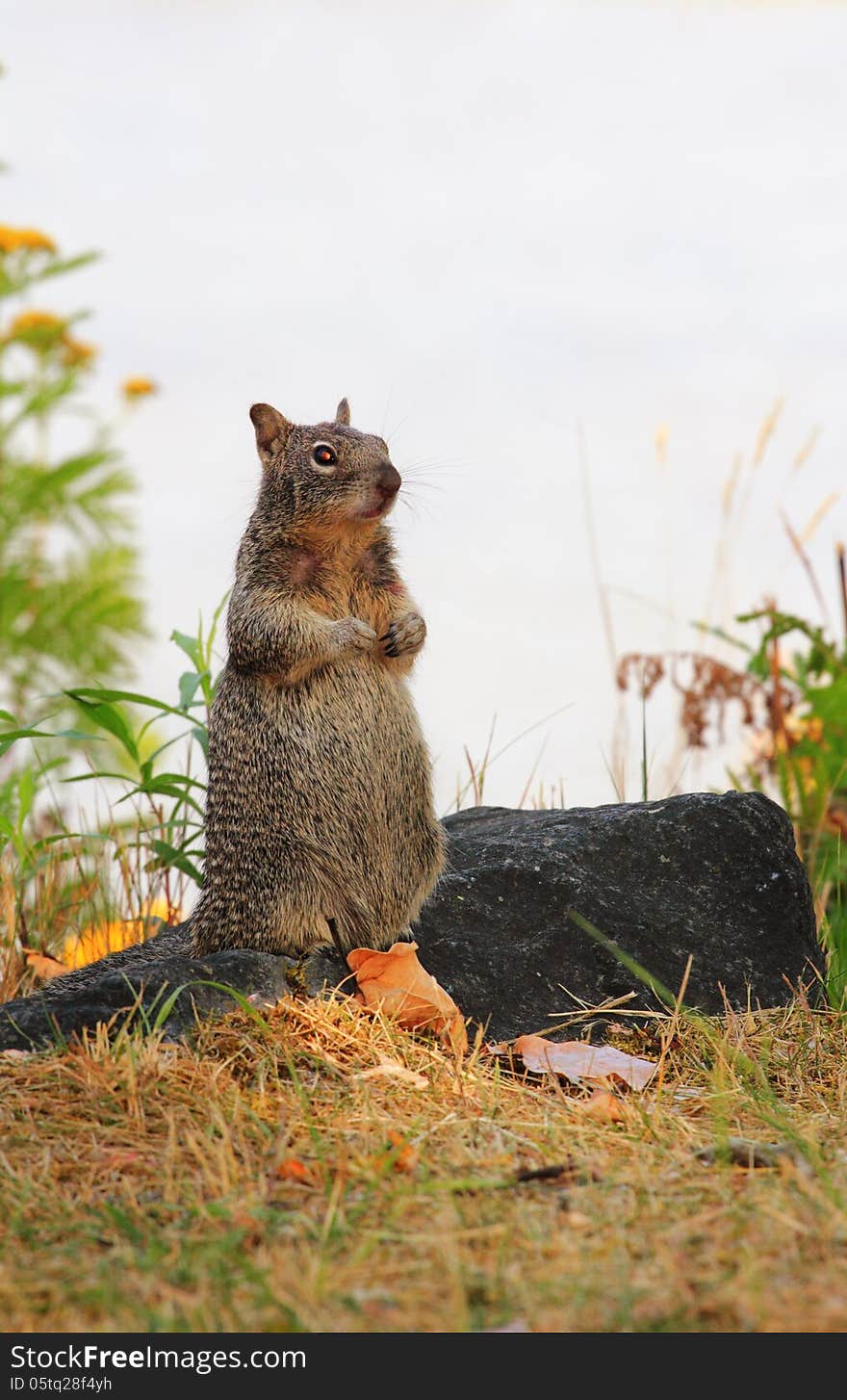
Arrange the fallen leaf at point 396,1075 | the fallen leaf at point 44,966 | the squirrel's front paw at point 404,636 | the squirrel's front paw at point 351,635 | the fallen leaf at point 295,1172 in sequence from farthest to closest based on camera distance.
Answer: the fallen leaf at point 44,966, the squirrel's front paw at point 404,636, the squirrel's front paw at point 351,635, the fallen leaf at point 396,1075, the fallen leaf at point 295,1172

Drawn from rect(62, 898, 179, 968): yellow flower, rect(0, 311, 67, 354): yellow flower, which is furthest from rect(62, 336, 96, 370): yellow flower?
rect(62, 898, 179, 968): yellow flower

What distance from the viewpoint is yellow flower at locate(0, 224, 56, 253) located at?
12.7 metres

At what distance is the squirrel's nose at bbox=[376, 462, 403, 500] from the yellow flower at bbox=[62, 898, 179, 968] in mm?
2381

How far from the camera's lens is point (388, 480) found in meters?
4.41

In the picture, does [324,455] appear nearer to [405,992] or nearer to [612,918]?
[405,992]

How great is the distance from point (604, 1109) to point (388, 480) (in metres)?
2.04

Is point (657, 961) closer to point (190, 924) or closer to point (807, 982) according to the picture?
point (807, 982)

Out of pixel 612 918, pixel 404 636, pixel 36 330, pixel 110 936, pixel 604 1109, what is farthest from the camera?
pixel 36 330

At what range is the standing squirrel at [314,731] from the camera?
14.4ft

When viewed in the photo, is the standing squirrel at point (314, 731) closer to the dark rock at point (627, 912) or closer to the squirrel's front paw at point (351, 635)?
the squirrel's front paw at point (351, 635)

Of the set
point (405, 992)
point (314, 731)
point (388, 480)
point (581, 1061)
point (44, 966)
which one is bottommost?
point (581, 1061)

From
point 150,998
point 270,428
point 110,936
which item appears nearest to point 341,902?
point 150,998

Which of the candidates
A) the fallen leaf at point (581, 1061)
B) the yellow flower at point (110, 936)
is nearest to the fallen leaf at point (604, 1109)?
the fallen leaf at point (581, 1061)

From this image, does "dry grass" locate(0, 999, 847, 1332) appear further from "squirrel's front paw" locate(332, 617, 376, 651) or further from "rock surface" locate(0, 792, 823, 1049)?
"squirrel's front paw" locate(332, 617, 376, 651)
